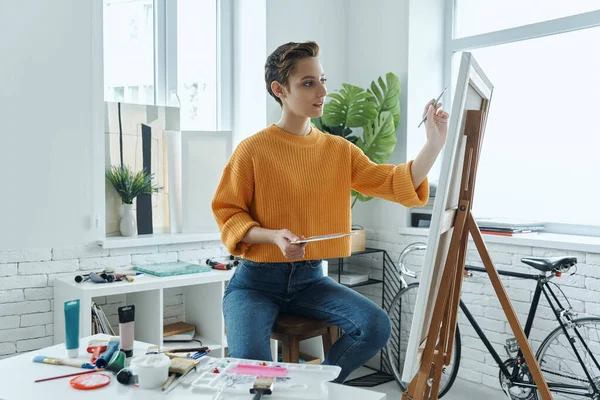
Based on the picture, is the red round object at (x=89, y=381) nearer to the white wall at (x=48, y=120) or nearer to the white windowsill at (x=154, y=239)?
the white wall at (x=48, y=120)

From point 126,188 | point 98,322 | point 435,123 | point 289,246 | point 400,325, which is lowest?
point 400,325

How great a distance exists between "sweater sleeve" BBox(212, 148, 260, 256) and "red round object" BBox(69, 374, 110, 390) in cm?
63

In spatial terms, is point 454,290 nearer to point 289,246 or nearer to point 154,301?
point 289,246

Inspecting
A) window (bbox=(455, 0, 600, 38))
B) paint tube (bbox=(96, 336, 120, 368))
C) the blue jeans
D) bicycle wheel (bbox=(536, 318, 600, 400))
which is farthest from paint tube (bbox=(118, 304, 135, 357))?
window (bbox=(455, 0, 600, 38))

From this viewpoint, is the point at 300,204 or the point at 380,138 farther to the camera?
the point at 380,138

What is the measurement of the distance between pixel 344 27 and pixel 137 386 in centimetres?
295

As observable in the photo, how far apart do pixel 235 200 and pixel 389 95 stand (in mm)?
1678

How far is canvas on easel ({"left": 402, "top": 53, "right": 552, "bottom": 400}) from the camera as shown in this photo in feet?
4.97

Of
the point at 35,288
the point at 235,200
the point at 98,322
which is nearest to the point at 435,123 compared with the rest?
the point at 235,200

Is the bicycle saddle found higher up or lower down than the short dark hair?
lower down

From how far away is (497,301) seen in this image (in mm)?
3164

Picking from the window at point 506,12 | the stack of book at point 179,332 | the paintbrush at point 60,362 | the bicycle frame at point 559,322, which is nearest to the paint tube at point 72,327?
the paintbrush at point 60,362

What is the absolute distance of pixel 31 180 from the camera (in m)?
2.80

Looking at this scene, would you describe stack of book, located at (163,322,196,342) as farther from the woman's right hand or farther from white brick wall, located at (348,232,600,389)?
the woman's right hand
